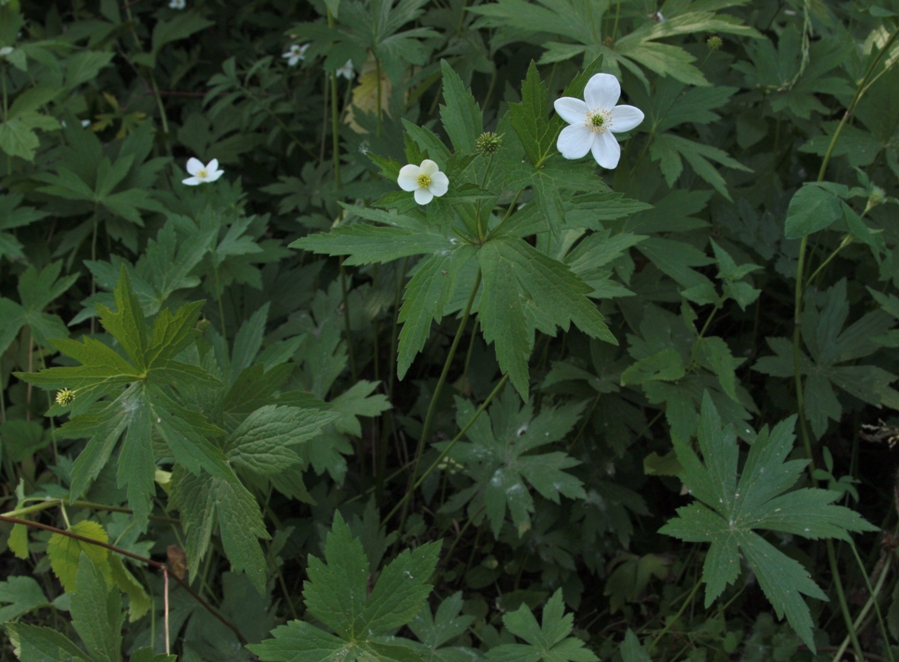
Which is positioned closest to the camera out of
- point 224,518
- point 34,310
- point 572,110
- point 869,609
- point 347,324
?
point 572,110

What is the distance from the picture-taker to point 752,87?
112 inches

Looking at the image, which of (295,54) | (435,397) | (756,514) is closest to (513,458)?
(435,397)

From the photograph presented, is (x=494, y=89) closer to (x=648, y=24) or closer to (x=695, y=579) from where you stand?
(x=648, y=24)

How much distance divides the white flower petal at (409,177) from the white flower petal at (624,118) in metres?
0.44

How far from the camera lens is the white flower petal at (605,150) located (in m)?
1.44

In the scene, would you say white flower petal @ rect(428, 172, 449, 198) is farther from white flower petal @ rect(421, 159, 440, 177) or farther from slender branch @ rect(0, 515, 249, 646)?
slender branch @ rect(0, 515, 249, 646)

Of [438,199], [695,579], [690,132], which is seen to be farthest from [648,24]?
[695,579]

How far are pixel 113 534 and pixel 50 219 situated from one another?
5.59 feet

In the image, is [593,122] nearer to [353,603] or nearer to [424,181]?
[424,181]

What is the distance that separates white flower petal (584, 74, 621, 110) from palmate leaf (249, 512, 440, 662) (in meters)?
1.09

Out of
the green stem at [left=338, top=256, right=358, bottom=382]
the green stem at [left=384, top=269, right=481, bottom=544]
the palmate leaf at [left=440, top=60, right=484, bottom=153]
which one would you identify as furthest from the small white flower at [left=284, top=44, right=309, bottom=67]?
the palmate leaf at [left=440, top=60, right=484, bottom=153]

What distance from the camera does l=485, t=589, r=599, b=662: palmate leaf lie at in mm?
1813

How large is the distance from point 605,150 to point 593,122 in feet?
0.21

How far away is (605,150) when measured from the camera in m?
1.44
